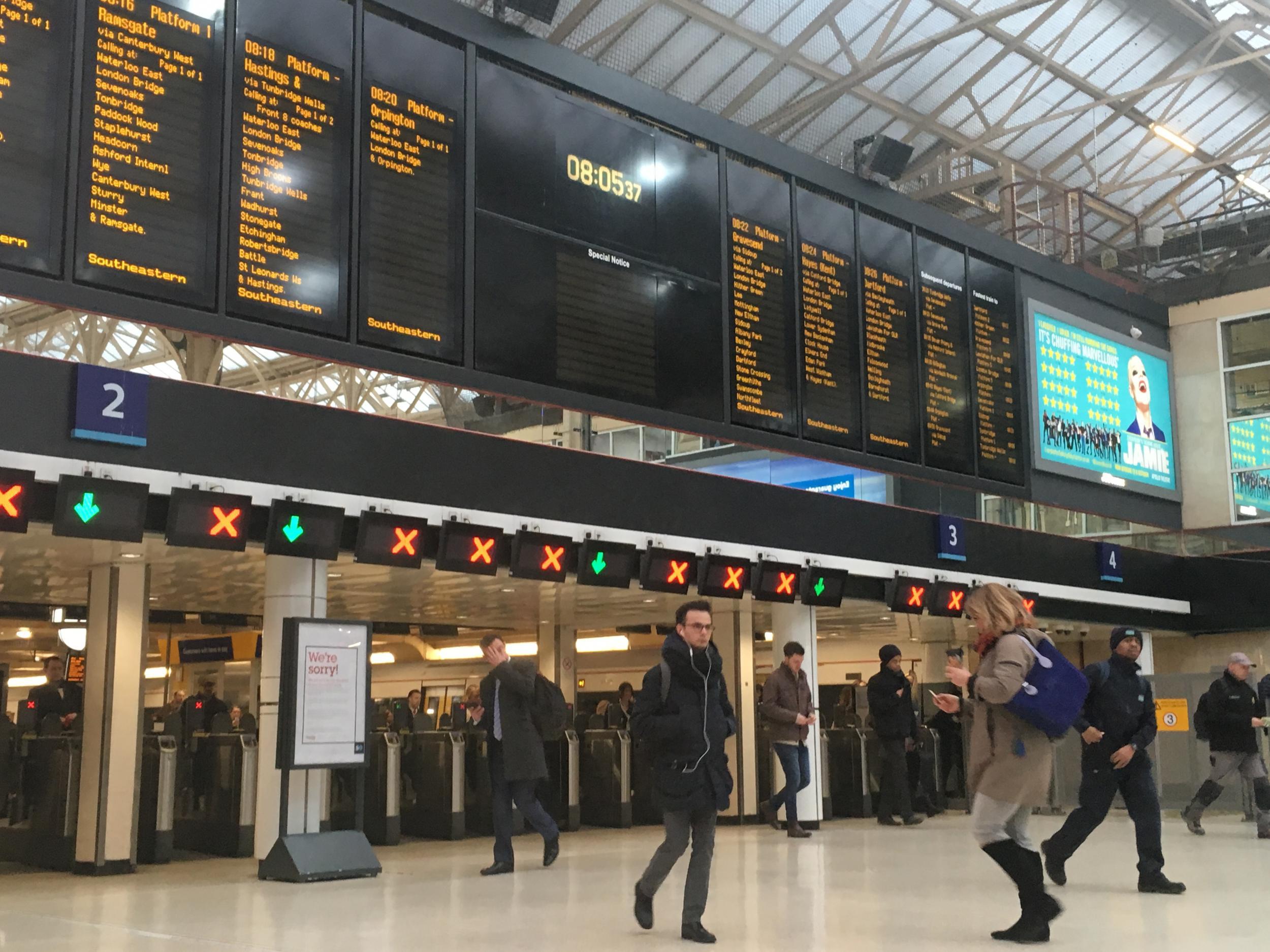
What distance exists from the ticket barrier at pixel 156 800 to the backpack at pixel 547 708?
3406 mm

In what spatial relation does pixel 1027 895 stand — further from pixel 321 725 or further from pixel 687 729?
Answer: pixel 321 725

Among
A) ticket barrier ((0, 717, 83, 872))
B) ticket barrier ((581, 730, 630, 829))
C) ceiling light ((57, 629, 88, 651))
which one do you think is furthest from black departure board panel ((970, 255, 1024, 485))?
ceiling light ((57, 629, 88, 651))

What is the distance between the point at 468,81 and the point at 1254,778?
27.4 feet

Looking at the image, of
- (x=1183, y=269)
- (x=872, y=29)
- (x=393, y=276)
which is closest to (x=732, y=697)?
(x=393, y=276)

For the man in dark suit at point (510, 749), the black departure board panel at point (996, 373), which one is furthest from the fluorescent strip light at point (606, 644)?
the man in dark suit at point (510, 749)

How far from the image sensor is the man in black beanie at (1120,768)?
737 cm

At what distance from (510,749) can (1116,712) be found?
3.73 metres

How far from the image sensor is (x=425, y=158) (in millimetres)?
10133

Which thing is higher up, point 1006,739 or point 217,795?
Result: point 1006,739

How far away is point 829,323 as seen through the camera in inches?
526

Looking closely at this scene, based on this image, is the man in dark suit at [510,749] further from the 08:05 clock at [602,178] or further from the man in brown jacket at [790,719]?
the 08:05 clock at [602,178]

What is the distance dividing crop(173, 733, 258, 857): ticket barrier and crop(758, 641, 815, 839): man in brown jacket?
14.3ft

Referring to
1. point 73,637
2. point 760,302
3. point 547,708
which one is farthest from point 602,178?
point 73,637

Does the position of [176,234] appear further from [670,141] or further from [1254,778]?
[1254,778]
